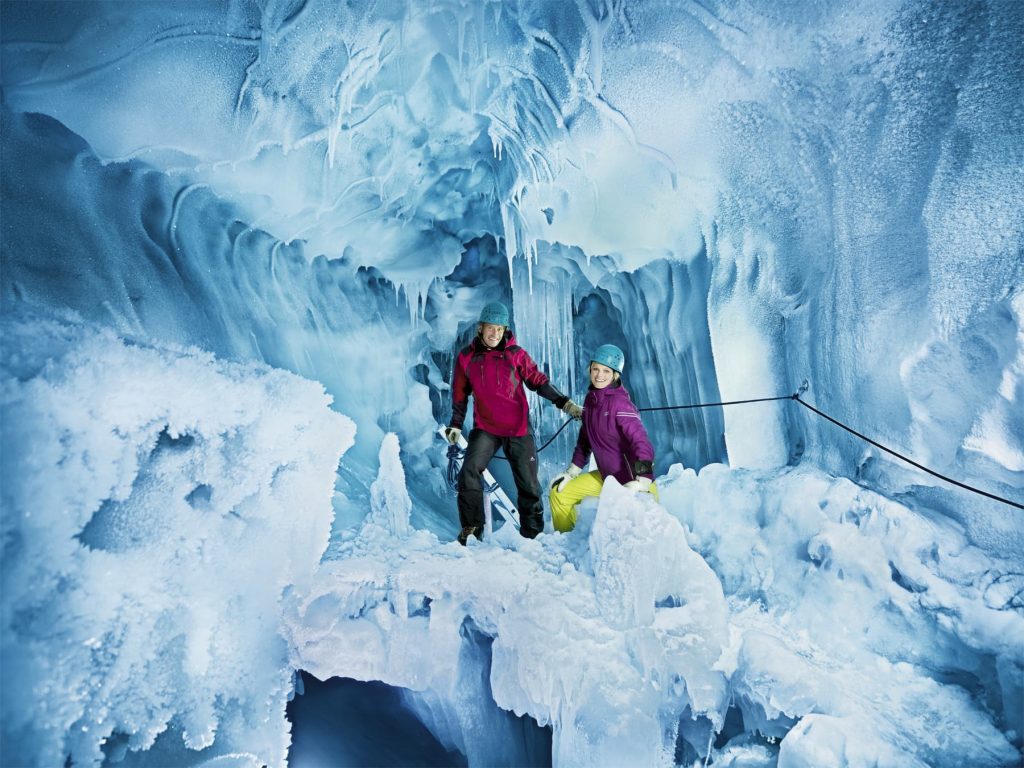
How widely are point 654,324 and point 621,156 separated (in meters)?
1.59

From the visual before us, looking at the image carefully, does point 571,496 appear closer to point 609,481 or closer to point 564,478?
point 564,478

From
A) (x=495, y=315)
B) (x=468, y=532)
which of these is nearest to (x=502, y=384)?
(x=495, y=315)

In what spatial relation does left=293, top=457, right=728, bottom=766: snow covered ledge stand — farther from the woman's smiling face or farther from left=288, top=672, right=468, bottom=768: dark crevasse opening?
the woman's smiling face

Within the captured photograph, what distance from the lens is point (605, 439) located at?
10.6 ft

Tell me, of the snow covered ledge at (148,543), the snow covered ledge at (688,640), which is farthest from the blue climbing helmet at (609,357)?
the snow covered ledge at (148,543)

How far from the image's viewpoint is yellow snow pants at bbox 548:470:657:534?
327 centimetres

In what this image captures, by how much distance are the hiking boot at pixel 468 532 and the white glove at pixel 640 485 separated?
2.82 feet

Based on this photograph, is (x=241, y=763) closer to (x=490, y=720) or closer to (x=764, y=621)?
(x=490, y=720)

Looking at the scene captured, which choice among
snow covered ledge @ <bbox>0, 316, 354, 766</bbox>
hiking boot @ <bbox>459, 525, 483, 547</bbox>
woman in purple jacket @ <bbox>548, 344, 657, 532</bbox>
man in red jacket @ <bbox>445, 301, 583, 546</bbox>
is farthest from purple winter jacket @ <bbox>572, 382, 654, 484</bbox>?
snow covered ledge @ <bbox>0, 316, 354, 766</bbox>

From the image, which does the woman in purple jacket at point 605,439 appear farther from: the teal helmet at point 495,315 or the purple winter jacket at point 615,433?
the teal helmet at point 495,315

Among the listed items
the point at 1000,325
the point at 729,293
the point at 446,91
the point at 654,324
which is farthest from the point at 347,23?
the point at 1000,325

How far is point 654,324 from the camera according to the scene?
5211 millimetres

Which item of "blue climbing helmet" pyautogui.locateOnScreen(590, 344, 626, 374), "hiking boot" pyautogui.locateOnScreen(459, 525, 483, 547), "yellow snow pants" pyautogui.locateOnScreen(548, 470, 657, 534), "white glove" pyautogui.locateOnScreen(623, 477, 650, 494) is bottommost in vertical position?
"hiking boot" pyautogui.locateOnScreen(459, 525, 483, 547)

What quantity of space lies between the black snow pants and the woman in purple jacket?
165 millimetres
